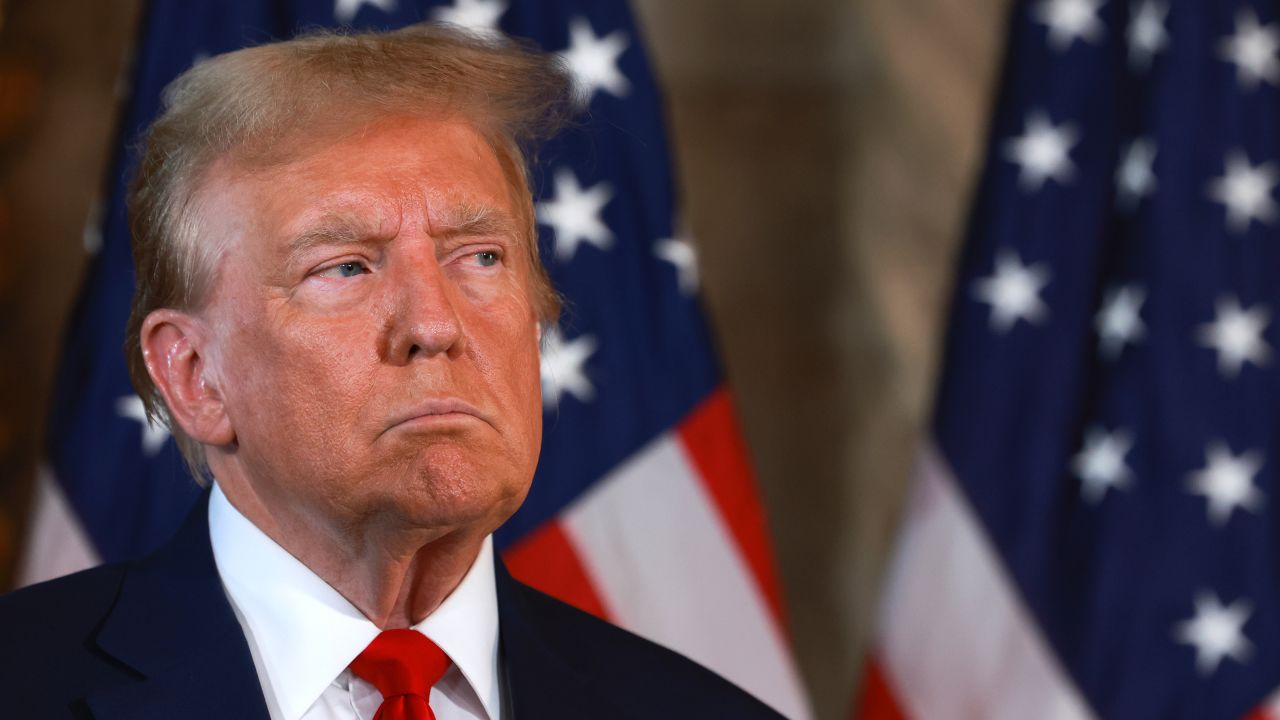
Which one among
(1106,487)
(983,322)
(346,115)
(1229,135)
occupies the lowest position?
(346,115)

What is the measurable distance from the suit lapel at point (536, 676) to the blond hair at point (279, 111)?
1.32 feet

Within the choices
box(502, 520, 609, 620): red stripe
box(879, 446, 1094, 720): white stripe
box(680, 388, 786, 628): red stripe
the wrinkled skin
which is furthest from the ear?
box(879, 446, 1094, 720): white stripe

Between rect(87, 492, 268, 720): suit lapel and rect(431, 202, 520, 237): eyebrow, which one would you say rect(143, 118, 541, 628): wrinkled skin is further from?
rect(87, 492, 268, 720): suit lapel

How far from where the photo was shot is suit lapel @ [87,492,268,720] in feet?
5.13

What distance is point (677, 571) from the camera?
10.5ft

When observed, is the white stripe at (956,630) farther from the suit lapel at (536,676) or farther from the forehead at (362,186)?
the forehead at (362,186)

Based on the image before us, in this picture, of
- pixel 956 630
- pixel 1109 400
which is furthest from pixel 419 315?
pixel 1109 400

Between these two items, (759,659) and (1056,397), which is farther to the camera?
(1056,397)

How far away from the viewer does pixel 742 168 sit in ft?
13.5

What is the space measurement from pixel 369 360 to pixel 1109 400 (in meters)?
2.28

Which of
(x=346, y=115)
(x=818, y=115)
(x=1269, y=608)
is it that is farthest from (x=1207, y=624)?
(x=346, y=115)

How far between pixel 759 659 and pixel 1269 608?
115cm

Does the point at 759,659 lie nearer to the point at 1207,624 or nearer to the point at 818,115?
the point at 1207,624

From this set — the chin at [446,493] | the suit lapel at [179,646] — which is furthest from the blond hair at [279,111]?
the chin at [446,493]
